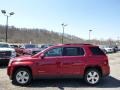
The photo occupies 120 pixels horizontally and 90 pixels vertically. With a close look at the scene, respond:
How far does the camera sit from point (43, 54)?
37.4ft

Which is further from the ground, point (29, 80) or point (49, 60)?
point (49, 60)

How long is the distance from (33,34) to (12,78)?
138 meters

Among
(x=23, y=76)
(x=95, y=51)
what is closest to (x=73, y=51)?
(x=95, y=51)

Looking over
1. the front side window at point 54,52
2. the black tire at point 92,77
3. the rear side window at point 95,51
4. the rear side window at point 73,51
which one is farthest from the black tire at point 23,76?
the rear side window at point 95,51

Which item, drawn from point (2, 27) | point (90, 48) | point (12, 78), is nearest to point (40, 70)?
point (12, 78)

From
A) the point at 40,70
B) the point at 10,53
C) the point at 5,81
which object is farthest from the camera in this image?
the point at 10,53

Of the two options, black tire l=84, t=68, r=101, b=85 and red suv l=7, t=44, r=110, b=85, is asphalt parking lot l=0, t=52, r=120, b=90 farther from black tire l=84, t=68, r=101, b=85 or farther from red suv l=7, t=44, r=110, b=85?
red suv l=7, t=44, r=110, b=85

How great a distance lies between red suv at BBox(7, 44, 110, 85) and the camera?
11312mm

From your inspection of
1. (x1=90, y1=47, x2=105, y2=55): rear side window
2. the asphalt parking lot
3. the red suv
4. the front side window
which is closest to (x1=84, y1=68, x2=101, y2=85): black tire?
the red suv

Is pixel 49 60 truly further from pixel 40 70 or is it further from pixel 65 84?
pixel 65 84

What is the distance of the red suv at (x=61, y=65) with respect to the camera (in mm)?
11312

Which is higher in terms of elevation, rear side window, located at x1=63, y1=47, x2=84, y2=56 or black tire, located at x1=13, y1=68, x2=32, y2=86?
rear side window, located at x1=63, y1=47, x2=84, y2=56

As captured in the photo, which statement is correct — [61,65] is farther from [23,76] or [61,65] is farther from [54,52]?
[23,76]

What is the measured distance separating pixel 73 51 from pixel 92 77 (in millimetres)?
1449
